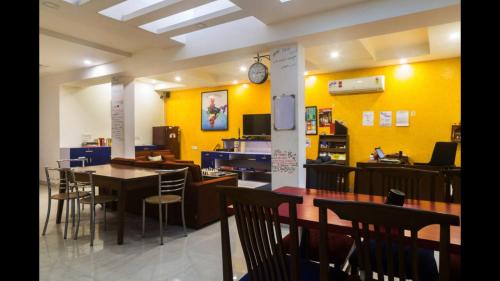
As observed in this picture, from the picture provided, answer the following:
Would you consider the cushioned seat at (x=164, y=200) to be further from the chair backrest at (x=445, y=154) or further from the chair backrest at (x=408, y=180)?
the chair backrest at (x=445, y=154)

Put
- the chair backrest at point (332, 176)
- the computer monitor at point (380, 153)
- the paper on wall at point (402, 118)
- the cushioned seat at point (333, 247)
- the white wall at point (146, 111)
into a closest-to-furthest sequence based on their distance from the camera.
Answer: the cushioned seat at point (333, 247), the chair backrest at point (332, 176), the computer monitor at point (380, 153), the paper on wall at point (402, 118), the white wall at point (146, 111)

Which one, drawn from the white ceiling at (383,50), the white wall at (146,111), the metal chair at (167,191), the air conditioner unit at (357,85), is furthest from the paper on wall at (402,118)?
the white wall at (146,111)

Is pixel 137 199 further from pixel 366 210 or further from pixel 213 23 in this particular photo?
pixel 366 210

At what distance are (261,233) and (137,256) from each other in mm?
2040

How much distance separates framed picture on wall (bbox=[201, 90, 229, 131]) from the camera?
8.26 metres

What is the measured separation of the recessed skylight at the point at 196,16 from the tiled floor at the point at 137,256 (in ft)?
8.78

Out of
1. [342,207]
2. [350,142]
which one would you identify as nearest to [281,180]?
[342,207]

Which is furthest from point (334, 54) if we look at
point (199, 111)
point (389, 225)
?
point (199, 111)

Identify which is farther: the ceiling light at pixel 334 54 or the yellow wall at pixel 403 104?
the yellow wall at pixel 403 104

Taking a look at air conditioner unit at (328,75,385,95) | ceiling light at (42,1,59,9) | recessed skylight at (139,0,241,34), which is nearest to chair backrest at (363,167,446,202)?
recessed skylight at (139,0,241,34)

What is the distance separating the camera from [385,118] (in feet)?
19.6

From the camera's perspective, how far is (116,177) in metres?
3.36

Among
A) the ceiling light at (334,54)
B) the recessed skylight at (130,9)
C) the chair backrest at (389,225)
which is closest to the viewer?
the chair backrest at (389,225)

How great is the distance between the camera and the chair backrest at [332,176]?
2516 mm
